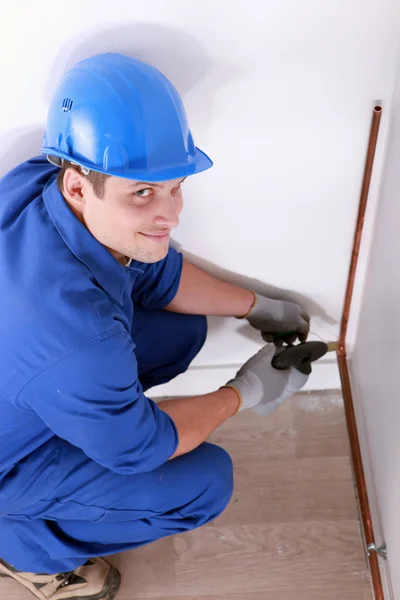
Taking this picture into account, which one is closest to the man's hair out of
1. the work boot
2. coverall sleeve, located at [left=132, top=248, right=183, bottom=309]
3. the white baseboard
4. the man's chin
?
the man's chin

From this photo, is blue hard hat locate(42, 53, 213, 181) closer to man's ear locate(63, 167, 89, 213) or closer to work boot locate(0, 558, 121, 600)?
man's ear locate(63, 167, 89, 213)

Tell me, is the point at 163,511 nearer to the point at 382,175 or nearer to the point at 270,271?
the point at 270,271

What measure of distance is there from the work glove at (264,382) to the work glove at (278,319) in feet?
0.14

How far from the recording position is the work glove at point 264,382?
125 cm

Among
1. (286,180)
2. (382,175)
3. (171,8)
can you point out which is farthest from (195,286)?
(171,8)

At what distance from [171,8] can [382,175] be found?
48 centimetres

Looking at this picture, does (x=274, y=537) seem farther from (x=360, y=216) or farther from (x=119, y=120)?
(x=119, y=120)

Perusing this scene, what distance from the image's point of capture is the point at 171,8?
2.96 ft

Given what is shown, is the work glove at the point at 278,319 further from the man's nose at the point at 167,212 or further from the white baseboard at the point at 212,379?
the man's nose at the point at 167,212

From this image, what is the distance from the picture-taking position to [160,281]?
124cm

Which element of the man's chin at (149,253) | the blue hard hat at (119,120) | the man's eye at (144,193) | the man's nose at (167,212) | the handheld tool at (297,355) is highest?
the blue hard hat at (119,120)

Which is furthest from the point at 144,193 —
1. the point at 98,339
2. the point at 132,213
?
the point at 98,339

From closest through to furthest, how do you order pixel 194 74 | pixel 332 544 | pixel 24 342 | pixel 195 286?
pixel 24 342 → pixel 194 74 → pixel 195 286 → pixel 332 544

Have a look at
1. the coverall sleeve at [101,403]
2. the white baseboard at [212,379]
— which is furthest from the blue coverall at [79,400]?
the white baseboard at [212,379]
